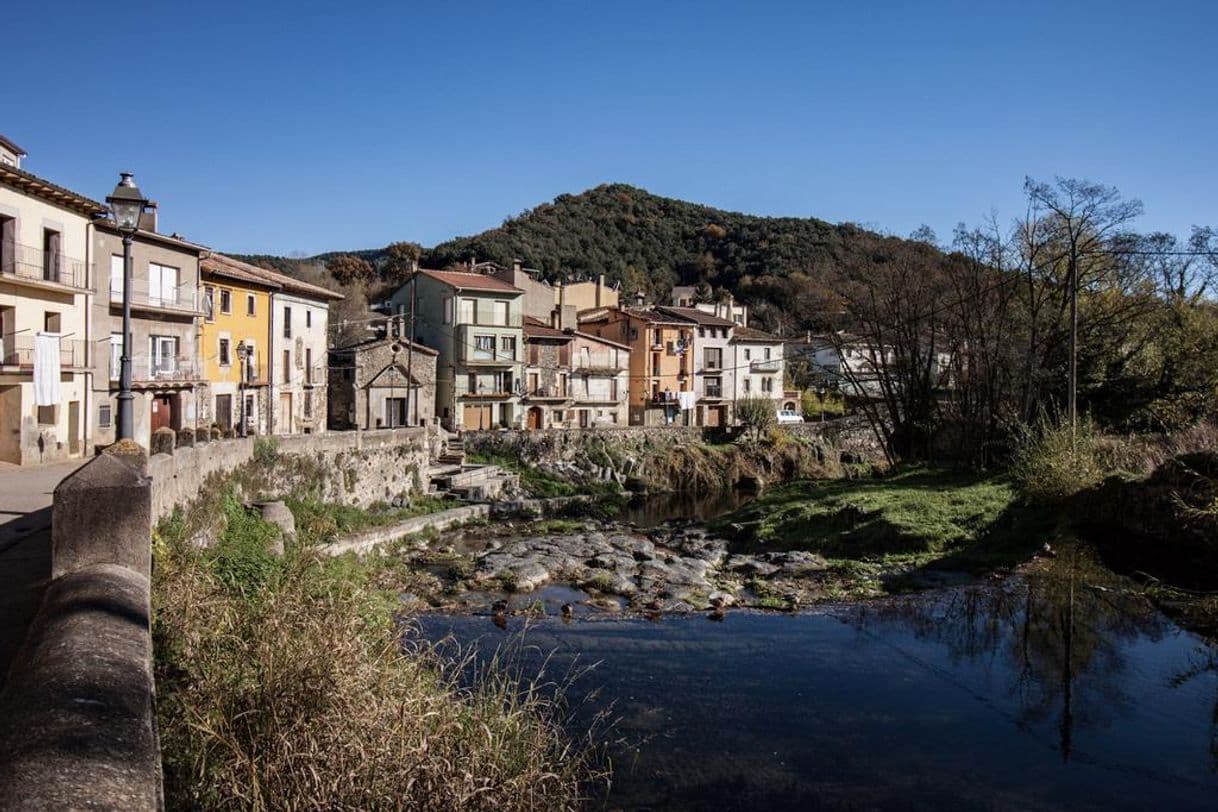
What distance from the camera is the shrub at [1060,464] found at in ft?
73.7

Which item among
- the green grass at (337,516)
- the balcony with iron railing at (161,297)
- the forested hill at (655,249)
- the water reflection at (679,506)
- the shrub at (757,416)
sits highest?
the forested hill at (655,249)

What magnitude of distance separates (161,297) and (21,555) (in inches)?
1015

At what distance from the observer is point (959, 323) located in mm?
34844

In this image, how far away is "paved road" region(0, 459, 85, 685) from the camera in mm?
6449

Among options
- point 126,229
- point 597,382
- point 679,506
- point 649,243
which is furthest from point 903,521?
point 649,243

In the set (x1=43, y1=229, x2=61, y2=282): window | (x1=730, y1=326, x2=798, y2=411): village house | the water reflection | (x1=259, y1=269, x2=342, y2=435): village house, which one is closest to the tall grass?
(x1=43, y1=229, x2=61, y2=282): window

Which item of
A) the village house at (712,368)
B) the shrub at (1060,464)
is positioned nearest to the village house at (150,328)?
the shrub at (1060,464)

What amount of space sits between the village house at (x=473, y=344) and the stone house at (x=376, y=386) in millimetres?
3936

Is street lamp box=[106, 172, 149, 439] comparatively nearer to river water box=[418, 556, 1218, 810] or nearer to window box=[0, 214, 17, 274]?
river water box=[418, 556, 1218, 810]

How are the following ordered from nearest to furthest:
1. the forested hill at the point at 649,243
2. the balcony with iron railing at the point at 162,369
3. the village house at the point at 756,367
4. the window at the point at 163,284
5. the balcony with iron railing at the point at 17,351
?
the balcony with iron railing at the point at 17,351 < the balcony with iron railing at the point at 162,369 < the window at the point at 163,284 < the village house at the point at 756,367 < the forested hill at the point at 649,243

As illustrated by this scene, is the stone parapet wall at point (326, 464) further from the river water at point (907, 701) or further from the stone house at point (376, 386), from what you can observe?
the stone house at point (376, 386)

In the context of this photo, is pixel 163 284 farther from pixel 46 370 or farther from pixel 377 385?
pixel 377 385

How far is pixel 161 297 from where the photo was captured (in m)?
32.0

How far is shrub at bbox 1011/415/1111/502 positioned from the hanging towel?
27886 mm
